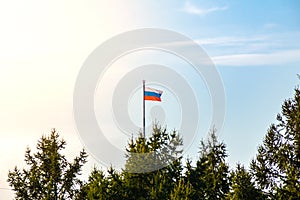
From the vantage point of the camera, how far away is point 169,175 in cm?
4253

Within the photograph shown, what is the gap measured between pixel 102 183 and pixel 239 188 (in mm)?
9053

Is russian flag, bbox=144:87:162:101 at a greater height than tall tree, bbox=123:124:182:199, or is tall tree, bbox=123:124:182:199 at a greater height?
russian flag, bbox=144:87:162:101

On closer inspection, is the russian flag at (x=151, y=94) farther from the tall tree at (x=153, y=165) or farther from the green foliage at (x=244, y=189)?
the green foliage at (x=244, y=189)

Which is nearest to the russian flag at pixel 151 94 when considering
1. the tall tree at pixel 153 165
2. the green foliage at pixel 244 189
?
the tall tree at pixel 153 165

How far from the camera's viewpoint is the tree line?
127ft

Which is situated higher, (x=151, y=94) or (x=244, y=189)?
(x=151, y=94)

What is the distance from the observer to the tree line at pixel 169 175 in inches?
1521

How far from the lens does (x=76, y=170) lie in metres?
44.8

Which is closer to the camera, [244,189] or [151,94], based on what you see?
[244,189]

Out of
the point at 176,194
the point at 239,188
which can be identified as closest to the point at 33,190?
the point at 176,194

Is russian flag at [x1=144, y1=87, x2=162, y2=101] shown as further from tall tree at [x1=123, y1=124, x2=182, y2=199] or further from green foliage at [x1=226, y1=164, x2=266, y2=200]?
green foliage at [x1=226, y1=164, x2=266, y2=200]

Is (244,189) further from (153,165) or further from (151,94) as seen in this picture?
(151,94)

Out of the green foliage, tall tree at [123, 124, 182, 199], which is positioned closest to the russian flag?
tall tree at [123, 124, 182, 199]

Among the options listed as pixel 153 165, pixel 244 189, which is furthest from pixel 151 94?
pixel 244 189
